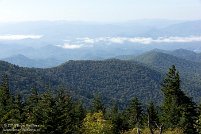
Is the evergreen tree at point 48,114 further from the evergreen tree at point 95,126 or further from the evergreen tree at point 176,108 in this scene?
the evergreen tree at point 176,108

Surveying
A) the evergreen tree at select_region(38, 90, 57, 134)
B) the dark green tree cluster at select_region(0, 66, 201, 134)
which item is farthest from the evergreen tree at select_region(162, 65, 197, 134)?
the evergreen tree at select_region(38, 90, 57, 134)

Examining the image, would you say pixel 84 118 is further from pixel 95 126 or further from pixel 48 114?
pixel 48 114

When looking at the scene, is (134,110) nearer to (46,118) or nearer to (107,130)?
(107,130)

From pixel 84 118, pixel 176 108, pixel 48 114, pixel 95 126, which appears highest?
pixel 48 114

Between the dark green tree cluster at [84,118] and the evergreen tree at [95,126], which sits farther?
the evergreen tree at [95,126]

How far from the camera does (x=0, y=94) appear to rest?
7944cm

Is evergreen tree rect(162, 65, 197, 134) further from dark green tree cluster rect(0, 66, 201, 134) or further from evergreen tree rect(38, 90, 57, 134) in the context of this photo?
evergreen tree rect(38, 90, 57, 134)

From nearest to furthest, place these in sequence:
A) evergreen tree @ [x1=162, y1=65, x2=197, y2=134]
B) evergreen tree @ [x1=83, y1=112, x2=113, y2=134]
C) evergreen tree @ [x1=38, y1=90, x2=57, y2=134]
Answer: evergreen tree @ [x1=38, y1=90, x2=57, y2=134] → evergreen tree @ [x1=83, y1=112, x2=113, y2=134] → evergreen tree @ [x1=162, y1=65, x2=197, y2=134]

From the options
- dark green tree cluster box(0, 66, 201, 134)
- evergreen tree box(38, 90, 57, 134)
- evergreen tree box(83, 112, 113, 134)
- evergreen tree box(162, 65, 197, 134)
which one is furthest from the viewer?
evergreen tree box(162, 65, 197, 134)

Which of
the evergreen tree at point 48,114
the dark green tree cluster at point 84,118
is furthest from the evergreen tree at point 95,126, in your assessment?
the evergreen tree at point 48,114

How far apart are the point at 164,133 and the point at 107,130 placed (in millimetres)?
8944

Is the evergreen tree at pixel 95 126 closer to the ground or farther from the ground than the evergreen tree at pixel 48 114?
closer to the ground

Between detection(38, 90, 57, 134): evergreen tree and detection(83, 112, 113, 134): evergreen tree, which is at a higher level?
detection(38, 90, 57, 134): evergreen tree

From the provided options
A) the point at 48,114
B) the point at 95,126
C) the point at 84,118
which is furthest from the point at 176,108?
the point at 48,114
